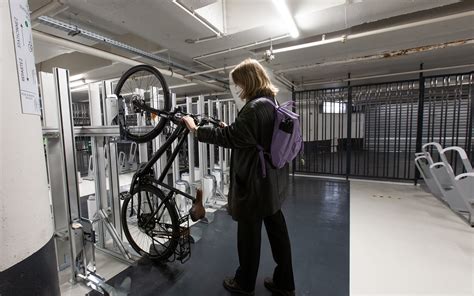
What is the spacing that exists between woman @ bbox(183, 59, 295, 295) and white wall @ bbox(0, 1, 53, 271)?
2.88 feet

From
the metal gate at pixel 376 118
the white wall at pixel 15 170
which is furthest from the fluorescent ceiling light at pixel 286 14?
the metal gate at pixel 376 118

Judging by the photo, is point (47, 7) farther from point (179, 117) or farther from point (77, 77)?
point (77, 77)

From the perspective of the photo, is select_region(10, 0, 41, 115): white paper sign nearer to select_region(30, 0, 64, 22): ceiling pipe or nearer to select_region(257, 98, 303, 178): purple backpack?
select_region(257, 98, 303, 178): purple backpack

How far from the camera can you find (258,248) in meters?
1.51

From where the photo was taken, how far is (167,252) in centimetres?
197

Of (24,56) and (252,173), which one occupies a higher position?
(24,56)

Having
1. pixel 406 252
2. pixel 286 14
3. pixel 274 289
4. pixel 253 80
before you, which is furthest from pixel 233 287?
pixel 286 14

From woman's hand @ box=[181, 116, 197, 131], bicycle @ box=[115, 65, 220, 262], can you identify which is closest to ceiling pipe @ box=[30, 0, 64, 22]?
bicycle @ box=[115, 65, 220, 262]

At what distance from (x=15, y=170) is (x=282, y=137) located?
117cm

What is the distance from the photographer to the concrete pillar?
541 millimetres

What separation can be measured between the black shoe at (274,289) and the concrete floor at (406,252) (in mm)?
145

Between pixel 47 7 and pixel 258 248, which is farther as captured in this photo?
pixel 47 7

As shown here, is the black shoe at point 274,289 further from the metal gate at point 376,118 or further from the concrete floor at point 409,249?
the metal gate at point 376,118

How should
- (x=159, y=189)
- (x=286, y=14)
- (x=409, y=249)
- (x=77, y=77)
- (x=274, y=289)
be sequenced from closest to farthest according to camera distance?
(x=274, y=289)
(x=159, y=189)
(x=286, y=14)
(x=409, y=249)
(x=77, y=77)
